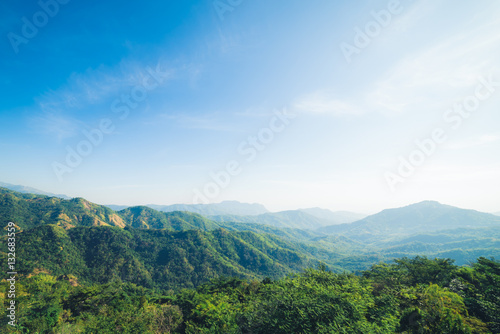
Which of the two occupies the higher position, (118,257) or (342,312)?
(342,312)

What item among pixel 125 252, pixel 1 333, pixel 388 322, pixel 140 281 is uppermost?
pixel 388 322

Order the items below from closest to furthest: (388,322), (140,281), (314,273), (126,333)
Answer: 1. (388,322)
2. (126,333)
3. (314,273)
4. (140,281)

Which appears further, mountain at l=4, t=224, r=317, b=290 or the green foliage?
mountain at l=4, t=224, r=317, b=290

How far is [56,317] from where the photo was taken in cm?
4256

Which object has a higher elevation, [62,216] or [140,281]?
[62,216]

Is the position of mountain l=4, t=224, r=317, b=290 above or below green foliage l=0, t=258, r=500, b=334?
below

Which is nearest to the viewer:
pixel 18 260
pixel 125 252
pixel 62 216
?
pixel 18 260

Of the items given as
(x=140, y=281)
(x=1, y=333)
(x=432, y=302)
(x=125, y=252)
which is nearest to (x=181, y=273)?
(x=140, y=281)

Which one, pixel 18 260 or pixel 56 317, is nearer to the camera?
pixel 56 317

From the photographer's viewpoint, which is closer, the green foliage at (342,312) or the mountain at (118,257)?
the green foliage at (342,312)

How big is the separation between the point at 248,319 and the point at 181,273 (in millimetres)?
170538

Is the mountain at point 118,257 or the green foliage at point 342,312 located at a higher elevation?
the green foliage at point 342,312

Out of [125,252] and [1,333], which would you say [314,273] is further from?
[125,252]

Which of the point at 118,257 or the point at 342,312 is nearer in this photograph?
the point at 342,312
